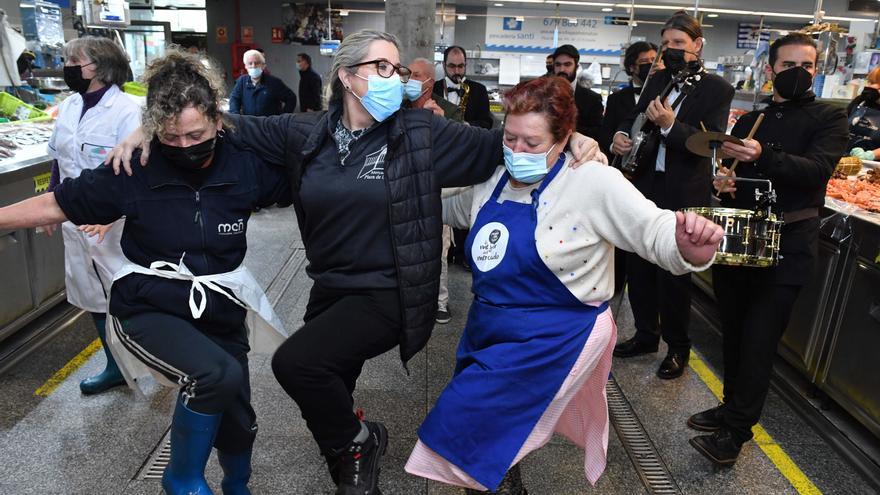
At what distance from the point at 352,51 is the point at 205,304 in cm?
106

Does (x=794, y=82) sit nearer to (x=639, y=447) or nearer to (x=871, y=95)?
(x=639, y=447)

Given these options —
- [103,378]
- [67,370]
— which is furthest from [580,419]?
[67,370]

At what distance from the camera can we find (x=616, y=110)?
4.46 meters

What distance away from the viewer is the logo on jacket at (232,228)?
225cm

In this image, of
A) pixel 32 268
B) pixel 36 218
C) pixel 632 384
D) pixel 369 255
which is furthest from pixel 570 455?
pixel 32 268

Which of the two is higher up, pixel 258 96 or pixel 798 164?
pixel 798 164

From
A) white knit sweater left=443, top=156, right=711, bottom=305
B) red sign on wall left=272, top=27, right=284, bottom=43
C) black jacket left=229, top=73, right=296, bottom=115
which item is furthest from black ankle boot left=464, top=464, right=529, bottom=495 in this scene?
red sign on wall left=272, top=27, right=284, bottom=43

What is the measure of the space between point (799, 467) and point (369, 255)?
2.31 metres

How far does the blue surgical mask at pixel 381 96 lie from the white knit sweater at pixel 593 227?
0.59 metres

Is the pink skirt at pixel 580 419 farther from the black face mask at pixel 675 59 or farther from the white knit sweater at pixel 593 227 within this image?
the black face mask at pixel 675 59

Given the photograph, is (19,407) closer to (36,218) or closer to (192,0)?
(36,218)

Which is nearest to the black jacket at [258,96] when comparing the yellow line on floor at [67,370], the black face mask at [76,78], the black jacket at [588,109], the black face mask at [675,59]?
the black jacket at [588,109]

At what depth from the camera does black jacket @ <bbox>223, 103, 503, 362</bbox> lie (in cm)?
230

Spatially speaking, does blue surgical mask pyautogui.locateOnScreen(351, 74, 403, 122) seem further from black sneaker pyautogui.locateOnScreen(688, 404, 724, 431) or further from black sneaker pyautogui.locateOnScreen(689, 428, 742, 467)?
black sneaker pyautogui.locateOnScreen(688, 404, 724, 431)
